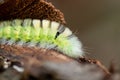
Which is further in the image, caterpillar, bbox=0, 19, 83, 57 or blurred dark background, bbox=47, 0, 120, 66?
Answer: blurred dark background, bbox=47, 0, 120, 66

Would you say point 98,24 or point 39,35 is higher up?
point 98,24

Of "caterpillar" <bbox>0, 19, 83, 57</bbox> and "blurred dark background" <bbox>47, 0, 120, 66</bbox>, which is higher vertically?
"blurred dark background" <bbox>47, 0, 120, 66</bbox>

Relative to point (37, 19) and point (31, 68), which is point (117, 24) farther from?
point (31, 68)

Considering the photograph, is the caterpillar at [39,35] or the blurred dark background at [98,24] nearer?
the caterpillar at [39,35]

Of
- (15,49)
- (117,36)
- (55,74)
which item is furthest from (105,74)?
(117,36)

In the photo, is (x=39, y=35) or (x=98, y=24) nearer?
(x=39, y=35)
